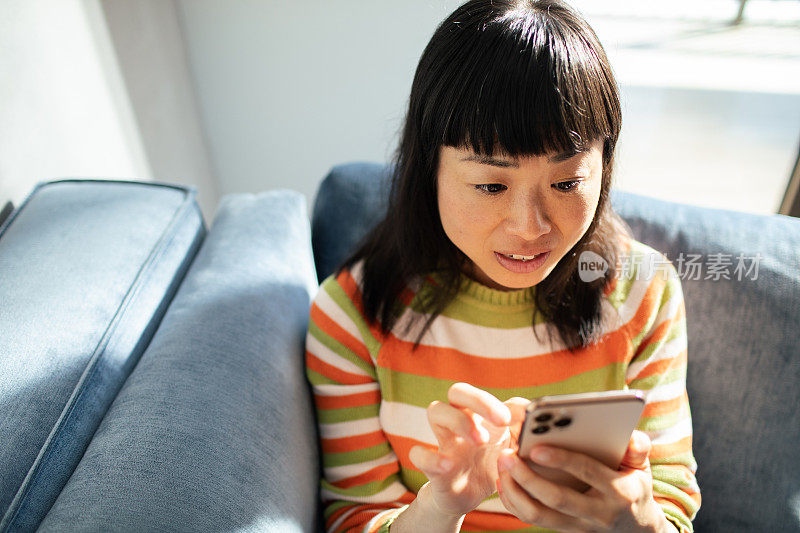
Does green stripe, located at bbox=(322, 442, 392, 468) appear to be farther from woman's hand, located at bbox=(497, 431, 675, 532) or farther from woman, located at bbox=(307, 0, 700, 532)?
woman's hand, located at bbox=(497, 431, 675, 532)

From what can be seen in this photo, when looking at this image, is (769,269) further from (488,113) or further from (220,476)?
(220,476)

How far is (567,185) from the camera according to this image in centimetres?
65

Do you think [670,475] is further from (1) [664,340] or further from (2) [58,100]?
(2) [58,100]

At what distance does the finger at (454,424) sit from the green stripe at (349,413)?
0.23 meters

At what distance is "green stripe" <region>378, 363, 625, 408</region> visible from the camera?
31.9 inches

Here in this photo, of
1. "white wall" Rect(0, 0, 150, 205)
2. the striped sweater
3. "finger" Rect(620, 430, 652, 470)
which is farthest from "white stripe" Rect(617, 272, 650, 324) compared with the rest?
"white wall" Rect(0, 0, 150, 205)

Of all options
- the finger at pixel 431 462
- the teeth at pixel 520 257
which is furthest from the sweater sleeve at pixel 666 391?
the finger at pixel 431 462

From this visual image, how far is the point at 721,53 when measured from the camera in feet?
8.16

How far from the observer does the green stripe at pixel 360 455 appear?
2.72 feet

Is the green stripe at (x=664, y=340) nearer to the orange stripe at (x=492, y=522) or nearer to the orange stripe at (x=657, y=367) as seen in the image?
the orange stripe at (x=657, y=367)

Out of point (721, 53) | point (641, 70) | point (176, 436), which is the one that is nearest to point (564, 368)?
point (176, 436)

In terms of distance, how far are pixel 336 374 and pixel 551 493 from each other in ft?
1.15

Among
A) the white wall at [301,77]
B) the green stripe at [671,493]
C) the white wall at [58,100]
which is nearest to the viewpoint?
the green stripe at [671,493]

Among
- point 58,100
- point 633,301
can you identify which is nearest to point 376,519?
point 633,301
